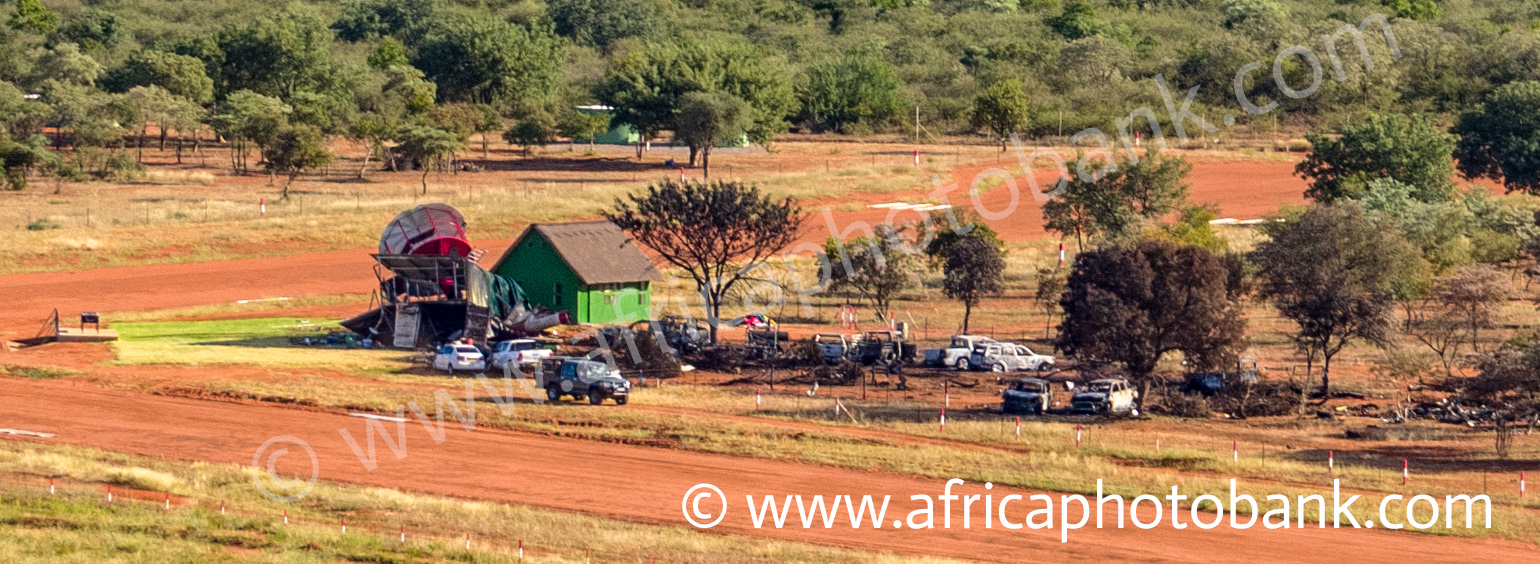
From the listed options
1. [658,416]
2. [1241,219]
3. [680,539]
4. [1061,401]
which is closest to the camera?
[680,539]

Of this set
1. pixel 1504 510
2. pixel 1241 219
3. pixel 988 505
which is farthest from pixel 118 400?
pixel 1241 219

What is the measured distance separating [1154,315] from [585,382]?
15.1 m

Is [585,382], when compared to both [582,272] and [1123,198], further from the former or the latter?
[1123,198]

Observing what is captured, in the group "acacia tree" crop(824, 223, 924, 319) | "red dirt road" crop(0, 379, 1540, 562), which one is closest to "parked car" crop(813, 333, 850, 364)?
"acacia tree" crop(824, 223, 924, 319)

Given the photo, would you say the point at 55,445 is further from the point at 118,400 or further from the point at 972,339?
the point at 972,339

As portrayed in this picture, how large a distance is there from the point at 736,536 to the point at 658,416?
11614mm

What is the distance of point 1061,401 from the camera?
43.5m

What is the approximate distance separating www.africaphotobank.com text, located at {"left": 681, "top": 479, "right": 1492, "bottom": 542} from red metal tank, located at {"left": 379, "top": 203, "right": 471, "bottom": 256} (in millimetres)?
24545

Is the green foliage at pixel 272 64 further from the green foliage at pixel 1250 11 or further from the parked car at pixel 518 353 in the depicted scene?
the green foliage at pixel 1250 11

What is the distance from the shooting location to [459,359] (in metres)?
46.9

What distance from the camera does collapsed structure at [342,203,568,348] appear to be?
52.2 m

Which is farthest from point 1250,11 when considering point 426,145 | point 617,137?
point 426,145

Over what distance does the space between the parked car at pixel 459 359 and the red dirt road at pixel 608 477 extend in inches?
261

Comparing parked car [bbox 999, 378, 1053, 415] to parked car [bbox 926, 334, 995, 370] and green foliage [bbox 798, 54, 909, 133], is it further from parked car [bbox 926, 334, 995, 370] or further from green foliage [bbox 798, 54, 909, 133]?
green foliage [bbox 798, 54, 909, 133]
